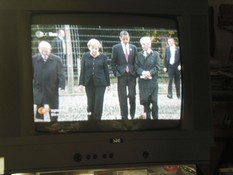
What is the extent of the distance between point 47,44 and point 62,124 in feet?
1.00

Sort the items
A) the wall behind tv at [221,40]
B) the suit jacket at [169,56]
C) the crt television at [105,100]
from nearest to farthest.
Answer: the crt television at [105,100], the suit jacket at [169,56], the wall behind tv at [221,40]

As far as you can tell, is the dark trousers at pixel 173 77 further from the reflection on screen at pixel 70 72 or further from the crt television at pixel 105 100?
the reflection on screen at pixel 70 72

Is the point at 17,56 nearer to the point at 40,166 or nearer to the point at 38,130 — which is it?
the point at 38,130

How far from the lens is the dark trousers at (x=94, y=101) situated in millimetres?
1402

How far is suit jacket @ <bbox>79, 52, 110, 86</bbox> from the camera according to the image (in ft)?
4.61

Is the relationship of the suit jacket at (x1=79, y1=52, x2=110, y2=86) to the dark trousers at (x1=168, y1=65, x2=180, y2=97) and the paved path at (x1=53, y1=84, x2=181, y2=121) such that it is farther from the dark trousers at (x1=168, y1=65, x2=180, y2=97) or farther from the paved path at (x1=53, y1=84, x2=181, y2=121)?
the dark trousers at (x1=168, y1=65, x2=180, y2=97)

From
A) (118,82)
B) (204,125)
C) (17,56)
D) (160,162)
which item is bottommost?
(160,162)

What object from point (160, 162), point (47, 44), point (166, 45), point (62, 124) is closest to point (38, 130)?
point (62, 124)

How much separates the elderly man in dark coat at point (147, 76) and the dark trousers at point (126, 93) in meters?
0.03

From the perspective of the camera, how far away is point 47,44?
1.38 metres

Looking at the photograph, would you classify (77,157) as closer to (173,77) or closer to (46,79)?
(46,79)

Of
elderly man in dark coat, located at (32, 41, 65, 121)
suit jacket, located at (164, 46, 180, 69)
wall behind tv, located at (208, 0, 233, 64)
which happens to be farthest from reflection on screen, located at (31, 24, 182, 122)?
wall behind tv, located at (208, 0, 233, 64)

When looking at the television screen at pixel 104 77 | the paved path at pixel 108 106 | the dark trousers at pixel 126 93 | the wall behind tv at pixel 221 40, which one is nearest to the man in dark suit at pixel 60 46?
the television screen at pixel 104 77

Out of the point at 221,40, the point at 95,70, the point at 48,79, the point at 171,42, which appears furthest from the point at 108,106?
the point at 221,40
